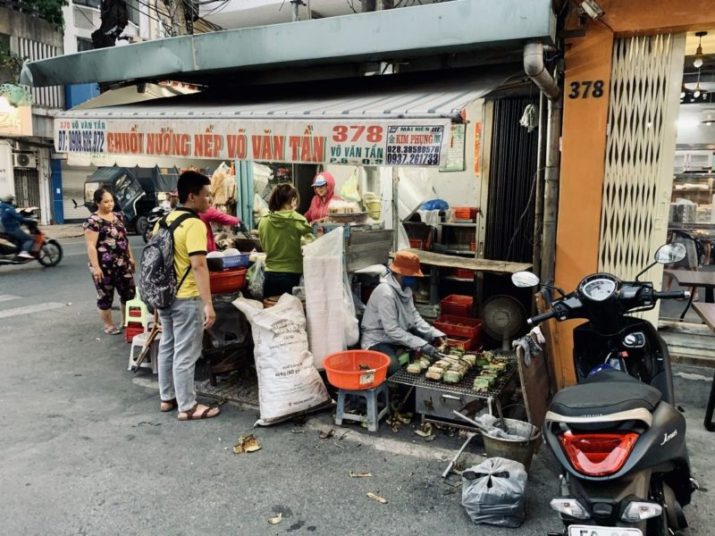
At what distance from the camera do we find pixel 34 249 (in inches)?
472

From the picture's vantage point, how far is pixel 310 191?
11.6m

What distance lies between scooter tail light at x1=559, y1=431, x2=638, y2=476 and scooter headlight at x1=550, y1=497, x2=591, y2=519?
152mm

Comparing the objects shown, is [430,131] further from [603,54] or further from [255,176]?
[255,176]

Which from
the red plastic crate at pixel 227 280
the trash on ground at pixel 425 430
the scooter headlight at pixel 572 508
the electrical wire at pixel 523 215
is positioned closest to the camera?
the scooter headlight at pixel 572 508

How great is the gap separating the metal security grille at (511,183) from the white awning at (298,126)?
1.86 metres

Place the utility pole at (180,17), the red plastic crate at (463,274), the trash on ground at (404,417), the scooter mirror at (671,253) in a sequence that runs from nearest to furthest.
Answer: the scooter mirror at (671,253) → the trash on ground at (404,417) → the red plastic crate at (463,274) → the utility pole at (180,17)

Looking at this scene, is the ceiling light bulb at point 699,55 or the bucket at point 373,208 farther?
the bucket at point 373,208

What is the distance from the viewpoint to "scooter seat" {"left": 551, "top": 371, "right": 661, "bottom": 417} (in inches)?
94.7

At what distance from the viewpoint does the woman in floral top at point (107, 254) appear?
6.73 meters

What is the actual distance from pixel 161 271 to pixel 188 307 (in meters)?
0.38

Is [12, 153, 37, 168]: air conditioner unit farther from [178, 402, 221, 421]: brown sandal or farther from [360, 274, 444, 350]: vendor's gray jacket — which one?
[360, 274, 444, 350]: vendor's gray jacket

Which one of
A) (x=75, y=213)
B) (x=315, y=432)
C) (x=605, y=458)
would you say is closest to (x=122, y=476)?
(x=315, y=432)

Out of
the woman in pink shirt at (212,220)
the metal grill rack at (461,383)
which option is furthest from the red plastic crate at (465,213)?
the metal grill rack at (461,383)

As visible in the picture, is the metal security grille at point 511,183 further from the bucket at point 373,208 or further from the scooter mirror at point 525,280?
the scooter mirror at point 525,280
